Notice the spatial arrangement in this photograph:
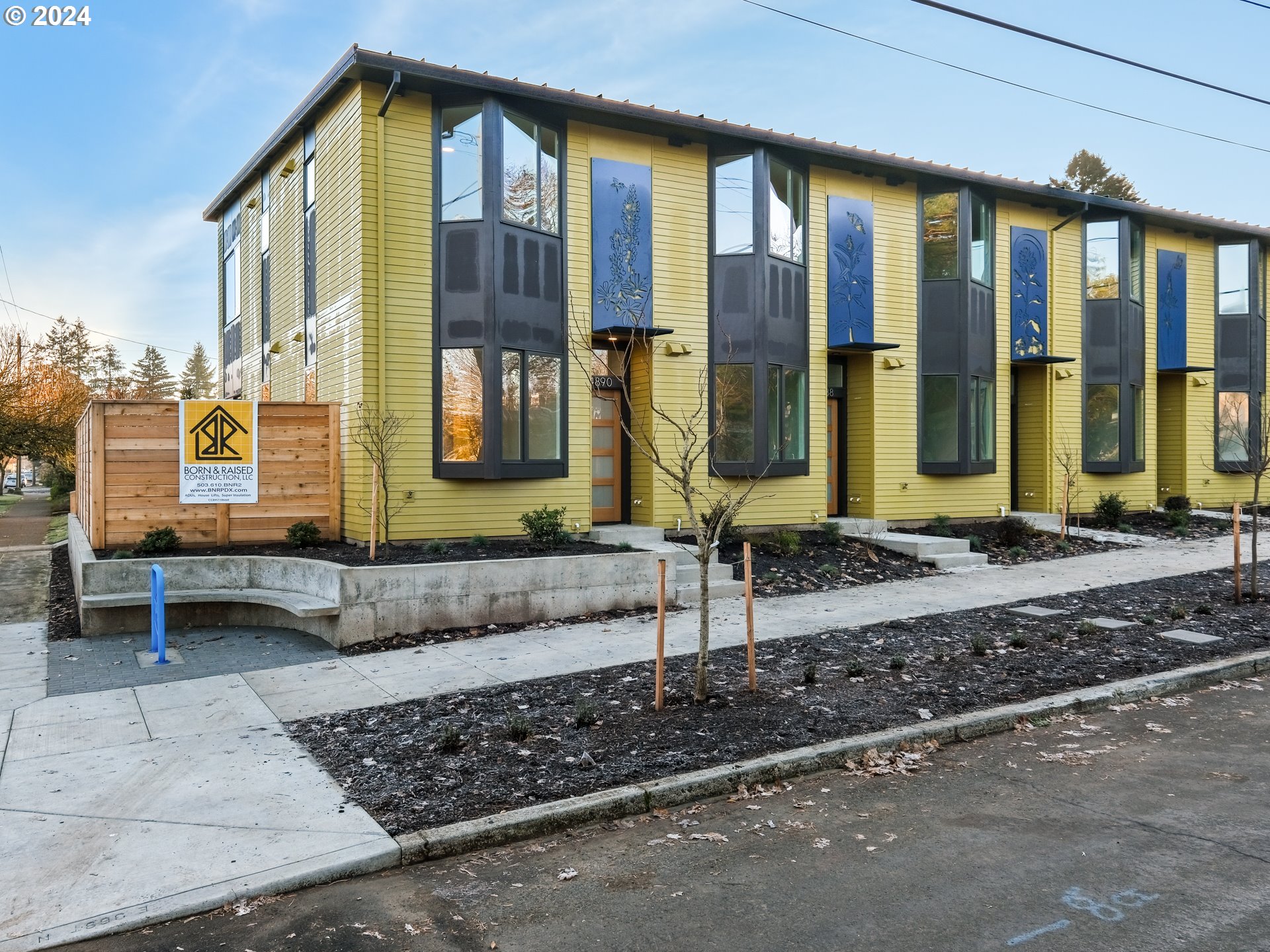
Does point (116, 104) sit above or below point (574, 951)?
above

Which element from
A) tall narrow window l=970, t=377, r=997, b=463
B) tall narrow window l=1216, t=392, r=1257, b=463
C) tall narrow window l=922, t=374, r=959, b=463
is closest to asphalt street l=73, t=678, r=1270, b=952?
tall narrow window l=922, t=374, r=959, b=463

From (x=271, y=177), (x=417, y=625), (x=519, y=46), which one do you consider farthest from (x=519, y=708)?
(x=271, y=177)

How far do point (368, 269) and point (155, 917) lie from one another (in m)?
10.3

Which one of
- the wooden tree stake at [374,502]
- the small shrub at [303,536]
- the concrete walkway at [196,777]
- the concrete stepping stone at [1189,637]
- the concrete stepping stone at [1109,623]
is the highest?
the wooden tree stake at [374,502]

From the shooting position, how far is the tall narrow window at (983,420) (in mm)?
17750

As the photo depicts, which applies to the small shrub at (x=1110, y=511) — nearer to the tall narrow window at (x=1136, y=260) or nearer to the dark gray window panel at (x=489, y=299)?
the tall narrow window at (x=1136, y=260)

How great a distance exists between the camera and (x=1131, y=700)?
710cm

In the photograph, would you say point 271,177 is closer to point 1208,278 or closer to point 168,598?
point 168,598

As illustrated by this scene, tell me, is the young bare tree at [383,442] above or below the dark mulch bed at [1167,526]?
above

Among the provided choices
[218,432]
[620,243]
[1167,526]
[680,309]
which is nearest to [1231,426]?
[1167,526]

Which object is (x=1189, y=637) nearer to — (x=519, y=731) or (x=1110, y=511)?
(x=519, y=731)

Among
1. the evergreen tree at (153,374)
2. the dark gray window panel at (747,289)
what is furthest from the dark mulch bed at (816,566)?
the evergreen tree at (153,374)

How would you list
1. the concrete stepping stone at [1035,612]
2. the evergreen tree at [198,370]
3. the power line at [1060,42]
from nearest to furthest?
the power line at [1060,42], the concrete stepping stone at [1035,612], the evergreen tree at [198,370]

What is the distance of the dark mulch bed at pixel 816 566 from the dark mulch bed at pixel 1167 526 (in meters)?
7.17
